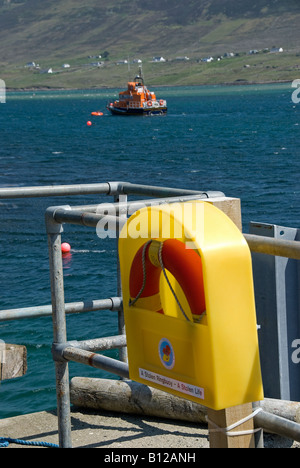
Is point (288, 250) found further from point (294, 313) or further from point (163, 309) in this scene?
point (294, 313)

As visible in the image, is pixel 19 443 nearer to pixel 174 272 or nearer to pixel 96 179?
pixel 174 272

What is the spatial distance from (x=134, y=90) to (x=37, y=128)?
81.0ft

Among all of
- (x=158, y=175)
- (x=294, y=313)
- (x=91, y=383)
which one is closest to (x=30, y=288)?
(x=91, y=383)

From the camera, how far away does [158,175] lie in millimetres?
47125

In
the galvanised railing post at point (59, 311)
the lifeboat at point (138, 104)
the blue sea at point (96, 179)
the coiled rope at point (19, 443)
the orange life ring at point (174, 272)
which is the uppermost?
the lifeboat at point (138, 104)

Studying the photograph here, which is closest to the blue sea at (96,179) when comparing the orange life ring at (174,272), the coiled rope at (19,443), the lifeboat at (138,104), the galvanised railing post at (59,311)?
the coiled rope at (19,443)

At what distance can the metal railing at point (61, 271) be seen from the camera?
2.46m

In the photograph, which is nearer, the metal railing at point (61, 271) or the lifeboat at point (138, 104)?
the metal railing at point (61, 271)

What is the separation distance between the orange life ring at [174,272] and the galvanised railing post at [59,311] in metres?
0.72

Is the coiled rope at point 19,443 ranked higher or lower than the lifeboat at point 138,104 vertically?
lower

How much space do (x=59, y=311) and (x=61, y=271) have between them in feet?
0.66

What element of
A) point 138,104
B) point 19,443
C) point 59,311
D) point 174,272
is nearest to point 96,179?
point 19,443

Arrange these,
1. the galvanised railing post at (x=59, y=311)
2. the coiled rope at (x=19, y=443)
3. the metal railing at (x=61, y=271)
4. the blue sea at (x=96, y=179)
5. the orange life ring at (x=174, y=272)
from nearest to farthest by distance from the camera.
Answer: the orange life ring at (x=174, y=272) → the metal railing at (x=61, y=271) → the galvanised railing post at (x=59, y=311) → the coiled rope at (x=19, y=443) → the blue sea at (x=96, y=179)

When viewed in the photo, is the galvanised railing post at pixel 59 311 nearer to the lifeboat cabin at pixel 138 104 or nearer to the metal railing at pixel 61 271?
the metal railing at pixel 61 271
